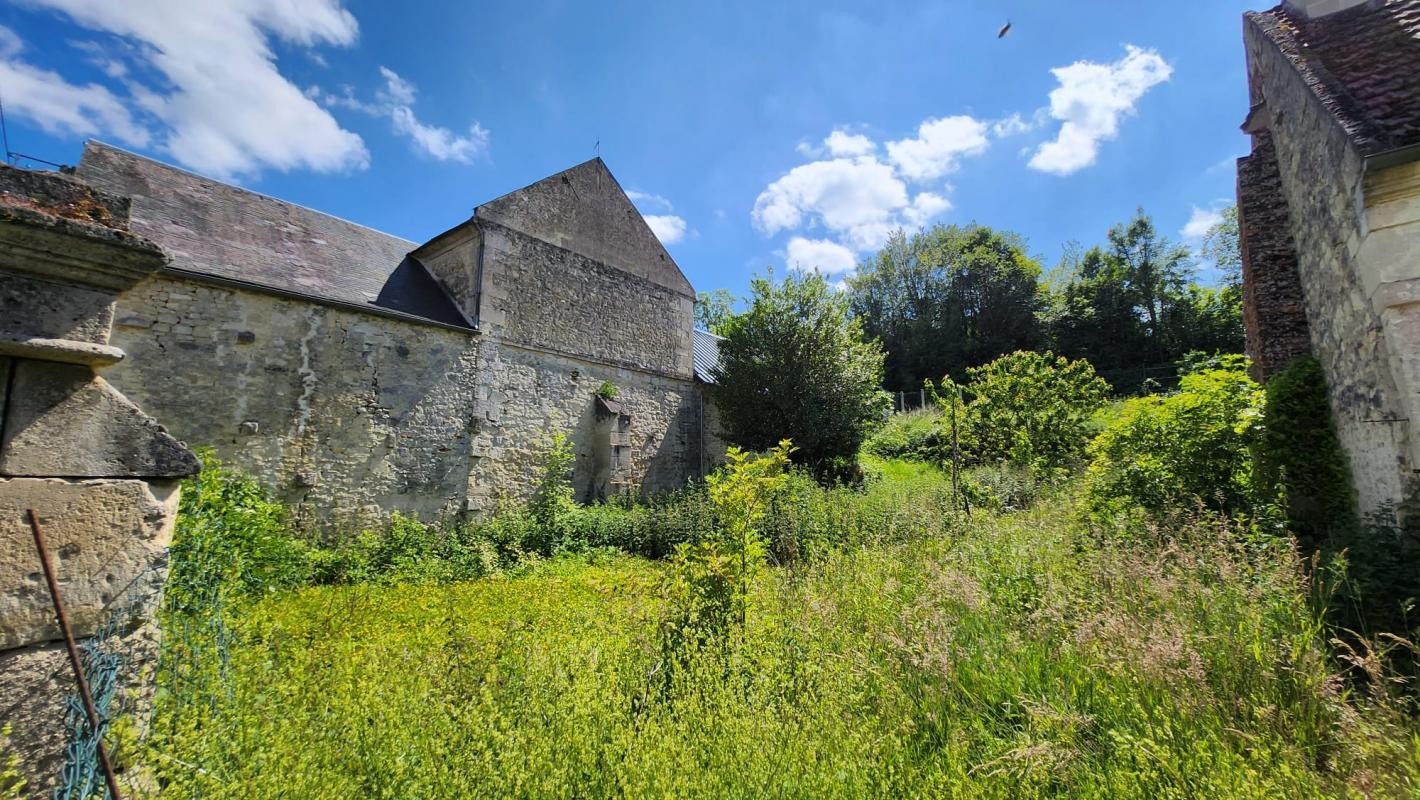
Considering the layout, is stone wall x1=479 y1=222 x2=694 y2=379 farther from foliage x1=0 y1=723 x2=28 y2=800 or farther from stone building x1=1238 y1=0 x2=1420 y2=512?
stone building x1=1238 y1=0 x2=1420 y2=512

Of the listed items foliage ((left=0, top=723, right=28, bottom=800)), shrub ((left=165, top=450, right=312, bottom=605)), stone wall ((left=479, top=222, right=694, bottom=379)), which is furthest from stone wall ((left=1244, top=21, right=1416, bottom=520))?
stone wall ((left=479, top=222, right=694, bottom=379))

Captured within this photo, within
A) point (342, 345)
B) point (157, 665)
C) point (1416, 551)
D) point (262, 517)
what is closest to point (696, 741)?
point (157, 665)

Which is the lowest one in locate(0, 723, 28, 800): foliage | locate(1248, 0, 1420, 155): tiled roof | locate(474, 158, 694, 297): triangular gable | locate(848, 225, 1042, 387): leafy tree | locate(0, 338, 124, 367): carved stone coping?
locate(0, 723, 28, 800): foliage

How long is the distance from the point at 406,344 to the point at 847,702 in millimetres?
8965

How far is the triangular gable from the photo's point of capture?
10914 millimetres

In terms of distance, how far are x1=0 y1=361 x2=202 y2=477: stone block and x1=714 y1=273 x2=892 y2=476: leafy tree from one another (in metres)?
11.7

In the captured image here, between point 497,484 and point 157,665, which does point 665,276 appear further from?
point 157,665

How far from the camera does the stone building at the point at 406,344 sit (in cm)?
736

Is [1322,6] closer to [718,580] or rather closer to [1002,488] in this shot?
[1002,488]

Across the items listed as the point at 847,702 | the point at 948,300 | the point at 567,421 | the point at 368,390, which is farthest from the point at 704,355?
the point at 948,300

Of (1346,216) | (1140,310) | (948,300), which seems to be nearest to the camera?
(1346,216)

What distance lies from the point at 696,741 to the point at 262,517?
690 centimetres

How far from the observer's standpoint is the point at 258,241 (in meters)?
8.77

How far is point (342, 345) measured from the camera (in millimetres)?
8398
